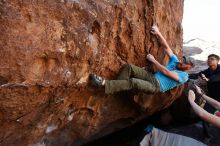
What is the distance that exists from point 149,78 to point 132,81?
1.68 ft

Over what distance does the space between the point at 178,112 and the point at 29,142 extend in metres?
4.76

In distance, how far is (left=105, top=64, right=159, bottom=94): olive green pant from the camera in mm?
4410

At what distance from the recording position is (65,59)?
3799mm

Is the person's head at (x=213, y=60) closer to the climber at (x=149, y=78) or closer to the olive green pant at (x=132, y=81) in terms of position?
the climber at (x=149, y=78)

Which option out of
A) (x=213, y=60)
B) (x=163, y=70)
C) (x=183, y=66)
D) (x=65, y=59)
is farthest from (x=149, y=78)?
(x=213, y=60)

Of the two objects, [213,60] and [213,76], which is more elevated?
[213,60]

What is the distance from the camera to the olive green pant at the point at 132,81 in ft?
14.5

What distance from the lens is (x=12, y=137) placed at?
3.89 m

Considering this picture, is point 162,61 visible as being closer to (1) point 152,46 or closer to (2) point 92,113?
(1) point 152,46

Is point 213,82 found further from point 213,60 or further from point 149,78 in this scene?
point 149,78

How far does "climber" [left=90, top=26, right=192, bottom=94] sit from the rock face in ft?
0.52

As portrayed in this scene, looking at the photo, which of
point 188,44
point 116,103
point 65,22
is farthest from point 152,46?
point 188,44

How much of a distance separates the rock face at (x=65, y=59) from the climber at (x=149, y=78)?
16 centimetres

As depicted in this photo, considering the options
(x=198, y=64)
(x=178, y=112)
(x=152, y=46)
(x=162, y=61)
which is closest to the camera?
(x=152, y=46)
